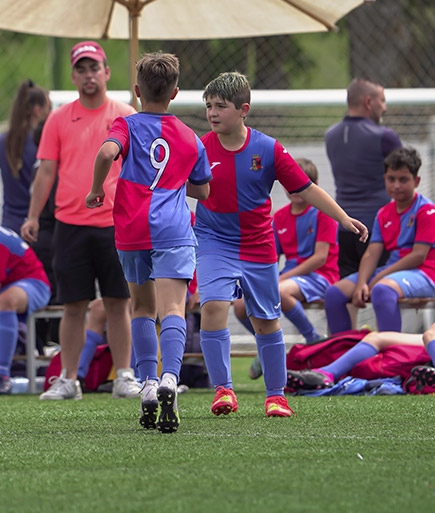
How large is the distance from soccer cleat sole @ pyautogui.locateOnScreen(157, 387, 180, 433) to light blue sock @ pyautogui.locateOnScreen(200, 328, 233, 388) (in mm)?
849

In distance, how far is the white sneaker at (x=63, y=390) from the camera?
5953 mm

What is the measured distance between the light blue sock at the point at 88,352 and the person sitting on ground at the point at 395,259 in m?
1.61

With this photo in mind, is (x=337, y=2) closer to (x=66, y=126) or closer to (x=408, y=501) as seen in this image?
(x=66, y=126)

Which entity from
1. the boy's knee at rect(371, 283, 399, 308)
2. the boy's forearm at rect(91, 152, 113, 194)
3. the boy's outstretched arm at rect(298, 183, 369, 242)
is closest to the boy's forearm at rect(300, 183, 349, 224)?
the boy's outstretched arm at rect(298, 183, 369, 242)

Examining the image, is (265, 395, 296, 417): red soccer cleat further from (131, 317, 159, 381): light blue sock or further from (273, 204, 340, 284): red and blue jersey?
(273, 204, 340, 284): red and blue jersey

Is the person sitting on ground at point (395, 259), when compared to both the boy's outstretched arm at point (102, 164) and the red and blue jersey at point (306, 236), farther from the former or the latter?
the boy's outstretched arm at point (102, 164)

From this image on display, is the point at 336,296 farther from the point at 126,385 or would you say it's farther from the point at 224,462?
the point at 224,462

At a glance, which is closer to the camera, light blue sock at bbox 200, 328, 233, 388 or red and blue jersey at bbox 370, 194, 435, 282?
light blue sock at bbox 200, 328, 233, 388

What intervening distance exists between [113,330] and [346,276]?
2.25 metres

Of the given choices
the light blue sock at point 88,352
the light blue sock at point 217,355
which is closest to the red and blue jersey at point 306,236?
the light blue sock at point 88,352

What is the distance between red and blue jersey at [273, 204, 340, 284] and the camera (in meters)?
7.14

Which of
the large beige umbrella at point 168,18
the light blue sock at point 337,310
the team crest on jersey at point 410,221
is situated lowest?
the light blue sock at point 337,310

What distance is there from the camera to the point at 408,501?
2.54m

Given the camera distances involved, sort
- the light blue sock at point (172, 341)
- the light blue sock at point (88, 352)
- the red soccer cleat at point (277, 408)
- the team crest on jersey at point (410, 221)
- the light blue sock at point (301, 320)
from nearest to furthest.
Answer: the light blue sock at point (172, 341) < the red soccer cleat at point (277, 408) < the light blue sock at point (88, 352) < the team crest on jersey at point (410, 221) < the light blue sock at point (301, 320)
